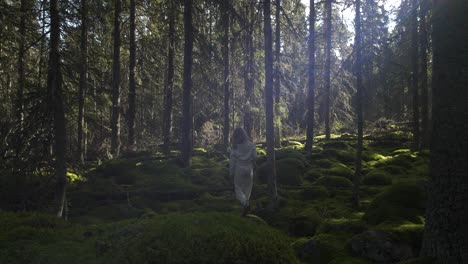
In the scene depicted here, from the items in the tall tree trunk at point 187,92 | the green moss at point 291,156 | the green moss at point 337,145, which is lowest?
the green moss at point 291,156

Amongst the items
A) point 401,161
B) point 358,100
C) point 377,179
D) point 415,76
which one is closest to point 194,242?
point 358,100

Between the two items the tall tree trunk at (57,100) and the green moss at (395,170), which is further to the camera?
the green moss at (395,170)

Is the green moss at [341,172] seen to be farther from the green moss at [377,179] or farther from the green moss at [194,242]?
the green moss at [194,242]

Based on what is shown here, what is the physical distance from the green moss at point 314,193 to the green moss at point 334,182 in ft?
4.74

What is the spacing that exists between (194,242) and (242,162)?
17.1 ft

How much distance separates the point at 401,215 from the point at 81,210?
939 cm

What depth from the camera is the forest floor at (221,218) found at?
13.9 feet

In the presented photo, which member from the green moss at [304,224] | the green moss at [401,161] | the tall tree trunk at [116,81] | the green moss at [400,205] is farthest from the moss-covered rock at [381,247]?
the tall tree trunk at [116,81]

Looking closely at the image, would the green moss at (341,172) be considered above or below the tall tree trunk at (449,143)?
below

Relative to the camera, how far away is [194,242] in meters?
4.13

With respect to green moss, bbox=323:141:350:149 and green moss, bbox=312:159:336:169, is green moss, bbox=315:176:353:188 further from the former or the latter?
green moss, bbox=323:141:350:149

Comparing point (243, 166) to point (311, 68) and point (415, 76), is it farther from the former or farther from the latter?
point (415, 76)

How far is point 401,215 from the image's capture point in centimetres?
789

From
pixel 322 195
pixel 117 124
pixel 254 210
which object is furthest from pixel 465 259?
pixel 117 124
